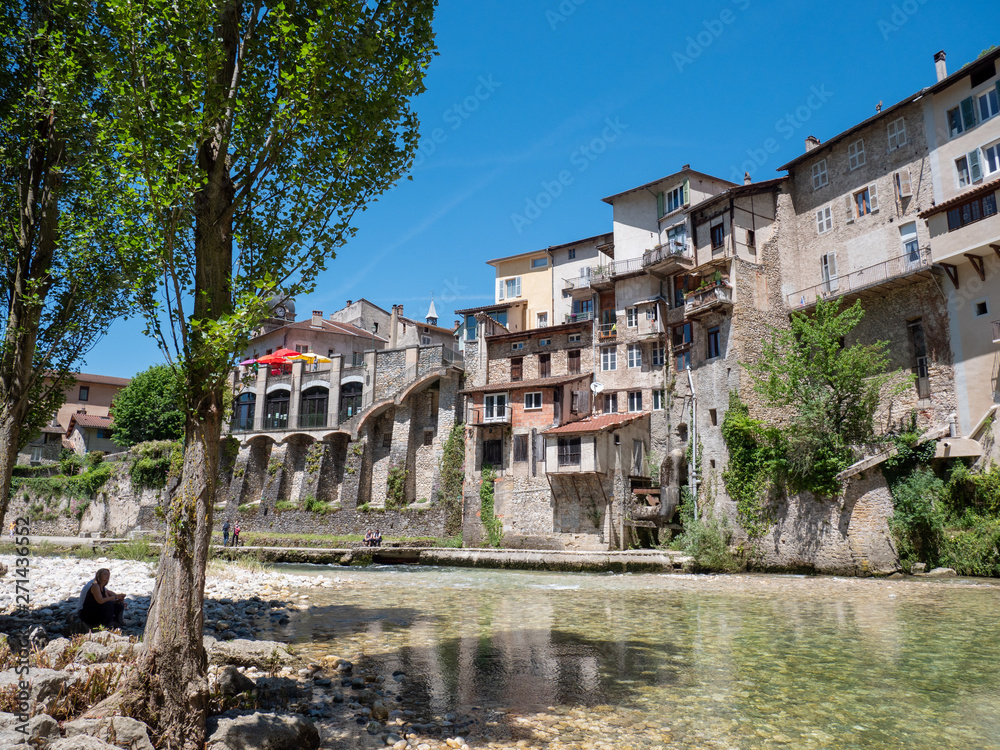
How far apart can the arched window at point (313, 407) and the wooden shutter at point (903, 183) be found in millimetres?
42820

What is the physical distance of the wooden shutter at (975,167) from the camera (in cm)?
2830

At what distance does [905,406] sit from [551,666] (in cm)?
2697

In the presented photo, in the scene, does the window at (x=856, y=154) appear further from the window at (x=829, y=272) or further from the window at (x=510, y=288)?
the window at (x=510, y=288)

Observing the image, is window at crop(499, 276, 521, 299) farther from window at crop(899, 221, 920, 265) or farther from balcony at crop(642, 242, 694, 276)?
window at crop(899, 221, 920, 265)

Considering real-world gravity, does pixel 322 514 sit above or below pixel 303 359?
below

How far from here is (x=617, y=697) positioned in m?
9.12

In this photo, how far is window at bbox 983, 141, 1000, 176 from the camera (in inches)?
1089

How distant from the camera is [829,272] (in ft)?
116

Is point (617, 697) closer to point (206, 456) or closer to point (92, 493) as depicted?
point (206, 456)

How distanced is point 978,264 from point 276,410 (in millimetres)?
50861

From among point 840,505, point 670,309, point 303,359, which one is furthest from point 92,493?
point 840,505

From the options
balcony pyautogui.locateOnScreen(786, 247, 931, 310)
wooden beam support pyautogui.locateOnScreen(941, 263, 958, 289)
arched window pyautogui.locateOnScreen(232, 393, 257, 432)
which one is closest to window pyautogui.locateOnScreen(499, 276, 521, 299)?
arched window pyautogui.locateOnScreen(232, 393, 257, 432)

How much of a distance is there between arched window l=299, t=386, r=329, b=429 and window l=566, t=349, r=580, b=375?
22.1 meters

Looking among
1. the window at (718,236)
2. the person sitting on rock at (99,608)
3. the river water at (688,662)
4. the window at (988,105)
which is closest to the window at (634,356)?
the window at (718,236)
